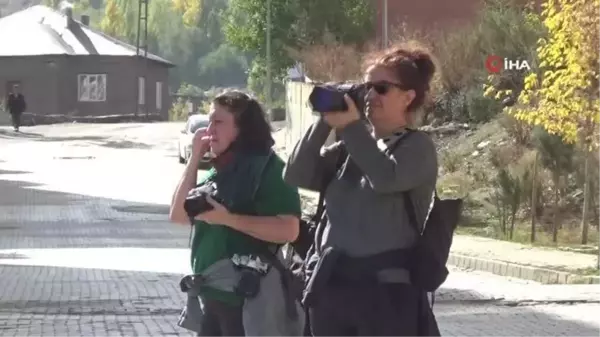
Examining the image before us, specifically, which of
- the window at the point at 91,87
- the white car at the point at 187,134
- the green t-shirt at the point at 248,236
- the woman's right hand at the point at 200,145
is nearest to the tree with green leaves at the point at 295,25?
the white car at the point at 187,134

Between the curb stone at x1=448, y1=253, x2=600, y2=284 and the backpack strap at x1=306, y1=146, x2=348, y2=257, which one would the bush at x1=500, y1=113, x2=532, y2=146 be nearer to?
the curb stone at x1=448, y1=253, x2=600, y2=284

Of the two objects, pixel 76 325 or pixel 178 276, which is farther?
pixel 178 276

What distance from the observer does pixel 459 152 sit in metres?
34.2

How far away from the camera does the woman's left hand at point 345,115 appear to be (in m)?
4.83

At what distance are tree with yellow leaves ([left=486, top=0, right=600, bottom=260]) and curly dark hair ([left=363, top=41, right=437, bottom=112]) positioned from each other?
43.4ft

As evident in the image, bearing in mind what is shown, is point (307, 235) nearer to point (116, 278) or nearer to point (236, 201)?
point (236, 201)

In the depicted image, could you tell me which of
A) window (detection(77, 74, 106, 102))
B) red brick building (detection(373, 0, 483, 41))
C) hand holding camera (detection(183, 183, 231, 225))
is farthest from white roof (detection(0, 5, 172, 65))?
hand holding camera (detection(183, 183, 231, 225))

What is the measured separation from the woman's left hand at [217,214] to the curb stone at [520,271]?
11.4 metres

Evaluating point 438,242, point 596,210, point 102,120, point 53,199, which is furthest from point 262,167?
point 102,120

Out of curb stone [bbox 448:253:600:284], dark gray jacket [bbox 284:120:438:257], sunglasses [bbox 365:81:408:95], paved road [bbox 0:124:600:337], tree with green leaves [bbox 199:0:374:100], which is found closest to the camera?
dark gray jacket [bbox 284:120:438:257]

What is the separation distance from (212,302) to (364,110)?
3.78 ft

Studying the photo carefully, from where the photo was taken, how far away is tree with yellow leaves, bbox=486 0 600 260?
17922mm

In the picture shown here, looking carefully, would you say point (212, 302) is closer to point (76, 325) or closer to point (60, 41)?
point (76, 325)

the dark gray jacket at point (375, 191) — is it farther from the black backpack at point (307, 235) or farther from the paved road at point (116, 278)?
the paved road at point (116, 278)
